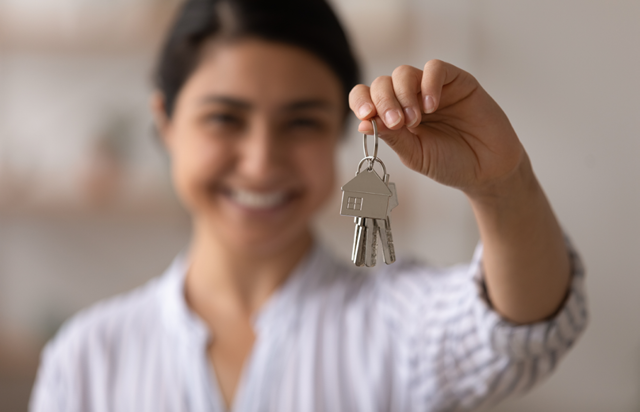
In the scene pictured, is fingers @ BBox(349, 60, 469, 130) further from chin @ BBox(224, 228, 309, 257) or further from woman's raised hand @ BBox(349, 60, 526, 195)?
chin @ BBox(224, 228, 309, 257)

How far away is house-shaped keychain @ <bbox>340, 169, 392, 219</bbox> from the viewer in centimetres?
39

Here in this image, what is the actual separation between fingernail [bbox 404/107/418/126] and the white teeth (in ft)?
1.34

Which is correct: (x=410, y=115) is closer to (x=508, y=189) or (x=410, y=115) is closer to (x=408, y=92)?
(x=408, y=92)

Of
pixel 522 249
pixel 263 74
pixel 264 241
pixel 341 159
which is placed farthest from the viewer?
pixel 341 159

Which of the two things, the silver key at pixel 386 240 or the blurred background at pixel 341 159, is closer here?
the silver key at pixel 386 240

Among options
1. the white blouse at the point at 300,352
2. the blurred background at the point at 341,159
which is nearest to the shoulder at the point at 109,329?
the white blouse at the point at 300,352

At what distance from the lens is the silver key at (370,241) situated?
0.39 meters

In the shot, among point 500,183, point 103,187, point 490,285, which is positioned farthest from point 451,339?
point 103,187

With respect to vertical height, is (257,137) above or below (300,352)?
above

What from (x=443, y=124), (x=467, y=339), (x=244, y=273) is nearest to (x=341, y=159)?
(x=244, y=273)

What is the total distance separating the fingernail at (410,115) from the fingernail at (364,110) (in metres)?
0.02

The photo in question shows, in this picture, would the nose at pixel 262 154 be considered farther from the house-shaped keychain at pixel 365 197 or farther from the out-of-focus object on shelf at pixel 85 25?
the out-of-focus object on shelf at pixel 85 25

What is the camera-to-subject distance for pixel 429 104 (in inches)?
14.7

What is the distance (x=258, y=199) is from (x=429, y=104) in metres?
0.43
